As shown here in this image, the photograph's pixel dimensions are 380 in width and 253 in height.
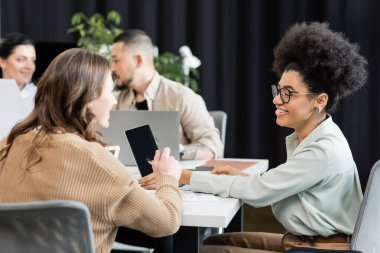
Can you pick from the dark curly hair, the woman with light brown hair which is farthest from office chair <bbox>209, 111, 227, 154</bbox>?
the woman with light brown hair

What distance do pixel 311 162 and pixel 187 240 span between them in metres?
0.45

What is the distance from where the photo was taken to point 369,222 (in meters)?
1.72

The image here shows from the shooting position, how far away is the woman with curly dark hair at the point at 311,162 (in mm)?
1906

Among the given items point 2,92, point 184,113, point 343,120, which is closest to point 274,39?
point 343,120

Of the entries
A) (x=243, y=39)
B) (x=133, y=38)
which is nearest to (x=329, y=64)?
(x=133, y=38)

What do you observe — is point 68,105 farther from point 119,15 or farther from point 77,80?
point 119,15

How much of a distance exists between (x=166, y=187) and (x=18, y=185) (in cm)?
43

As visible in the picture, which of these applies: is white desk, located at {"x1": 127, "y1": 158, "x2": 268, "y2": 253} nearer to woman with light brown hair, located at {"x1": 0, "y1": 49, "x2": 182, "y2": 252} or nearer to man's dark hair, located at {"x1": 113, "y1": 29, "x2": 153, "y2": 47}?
woman with light brown hair, located at {"x1": 0, "y1": 49, "x2": 182, "y2": 252}

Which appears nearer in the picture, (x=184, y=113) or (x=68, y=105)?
(x=68, y=105)

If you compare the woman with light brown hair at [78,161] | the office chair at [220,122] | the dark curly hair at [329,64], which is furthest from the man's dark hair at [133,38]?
the woman with light brown hair at [78,161]

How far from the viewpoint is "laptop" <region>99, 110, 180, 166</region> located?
2.74 m

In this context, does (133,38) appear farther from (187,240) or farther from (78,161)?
(78,161)

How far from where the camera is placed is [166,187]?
70.1 inches

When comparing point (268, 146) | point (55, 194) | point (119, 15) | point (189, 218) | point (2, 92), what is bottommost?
point (268, 146)
